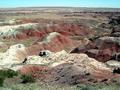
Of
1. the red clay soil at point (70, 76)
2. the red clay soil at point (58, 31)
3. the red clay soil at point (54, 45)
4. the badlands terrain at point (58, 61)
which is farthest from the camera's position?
the red clay soil at point (58, 31)

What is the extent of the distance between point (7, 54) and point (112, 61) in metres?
13.2

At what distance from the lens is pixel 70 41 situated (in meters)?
64.2

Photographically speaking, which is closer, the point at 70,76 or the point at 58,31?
the point at 70,76

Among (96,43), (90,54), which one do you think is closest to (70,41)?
(96,43)

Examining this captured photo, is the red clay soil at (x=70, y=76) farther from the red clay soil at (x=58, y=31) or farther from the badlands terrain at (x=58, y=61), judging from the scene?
the red clay soil at (x=58, y=31)

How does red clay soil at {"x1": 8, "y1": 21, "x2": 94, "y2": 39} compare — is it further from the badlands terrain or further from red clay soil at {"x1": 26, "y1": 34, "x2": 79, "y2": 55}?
red clay soil at {"x1": 26, "y1": 34, "x2": 79, "y2": 55}

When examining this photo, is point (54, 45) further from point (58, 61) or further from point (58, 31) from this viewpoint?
point (58, 31)

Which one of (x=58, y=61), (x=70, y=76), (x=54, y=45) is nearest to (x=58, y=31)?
(x=54, y=45)

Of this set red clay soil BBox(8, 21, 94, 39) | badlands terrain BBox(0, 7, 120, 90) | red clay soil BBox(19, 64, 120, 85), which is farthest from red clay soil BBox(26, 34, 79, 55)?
red clay soil BBox(19, 64, 120, 85)

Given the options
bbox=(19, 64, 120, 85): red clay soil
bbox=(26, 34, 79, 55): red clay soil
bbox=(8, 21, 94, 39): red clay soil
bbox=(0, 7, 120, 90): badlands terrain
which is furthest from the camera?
bbox=(8, 21, 94, 39): red clay soil

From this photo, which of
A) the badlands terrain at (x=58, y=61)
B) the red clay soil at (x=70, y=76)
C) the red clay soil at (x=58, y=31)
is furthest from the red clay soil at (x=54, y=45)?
the red clay soil at (x=70, y=76)

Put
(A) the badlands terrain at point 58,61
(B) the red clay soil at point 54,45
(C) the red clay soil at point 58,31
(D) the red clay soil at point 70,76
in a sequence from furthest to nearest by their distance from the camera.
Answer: (C) the red clay soil at point 58,31 → (B) the red clay soil at point 54,45 → (D) the red clay soil at point 70,76 → (A) the badlands terrain at point 58,61

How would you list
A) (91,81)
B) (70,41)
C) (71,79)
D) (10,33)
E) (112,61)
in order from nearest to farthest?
(91,81)
(71,79)
(112,61)
(70,41)
(10,33)

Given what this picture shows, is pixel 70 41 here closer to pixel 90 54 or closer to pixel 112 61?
pixel 90 54
